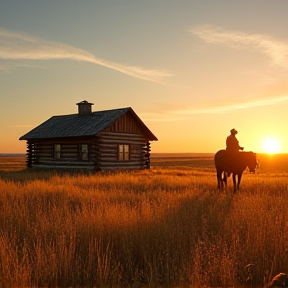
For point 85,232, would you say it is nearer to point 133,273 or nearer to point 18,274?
point 133,273

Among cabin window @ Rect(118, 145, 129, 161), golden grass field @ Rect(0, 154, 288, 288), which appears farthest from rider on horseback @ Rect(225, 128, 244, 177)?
cabin window @ Rect(118, 145, 129, 161)

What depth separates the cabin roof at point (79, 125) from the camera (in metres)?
29.5

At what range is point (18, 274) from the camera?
4.67 m

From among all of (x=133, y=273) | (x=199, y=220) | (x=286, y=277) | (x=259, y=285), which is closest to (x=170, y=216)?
(x=199, y=220)

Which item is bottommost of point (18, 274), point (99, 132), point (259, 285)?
point (259, 285)

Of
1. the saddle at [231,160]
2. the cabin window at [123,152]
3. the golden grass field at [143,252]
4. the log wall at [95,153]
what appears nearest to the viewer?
the golden grass field at [143,252]

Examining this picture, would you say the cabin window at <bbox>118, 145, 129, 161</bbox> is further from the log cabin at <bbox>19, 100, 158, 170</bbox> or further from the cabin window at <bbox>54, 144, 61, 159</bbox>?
the cabin window at <bbox>54, 144, 61, 159</bbox>

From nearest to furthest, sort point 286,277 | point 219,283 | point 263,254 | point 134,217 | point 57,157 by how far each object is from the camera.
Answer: point 286,277 < point 219,283 < point 263,254 < point 134,217 < point 57,157

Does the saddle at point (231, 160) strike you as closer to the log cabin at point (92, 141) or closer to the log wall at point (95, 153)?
the log cabin at point (92, 141)


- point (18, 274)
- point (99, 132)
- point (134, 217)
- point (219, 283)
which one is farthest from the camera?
point (99, 132)

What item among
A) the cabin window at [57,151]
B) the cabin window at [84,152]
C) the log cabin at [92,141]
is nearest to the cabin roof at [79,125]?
the log cabin at [92,141]

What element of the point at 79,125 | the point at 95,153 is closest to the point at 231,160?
the point at 95,153

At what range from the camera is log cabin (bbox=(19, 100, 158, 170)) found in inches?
1165

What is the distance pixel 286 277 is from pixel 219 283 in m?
1.13
